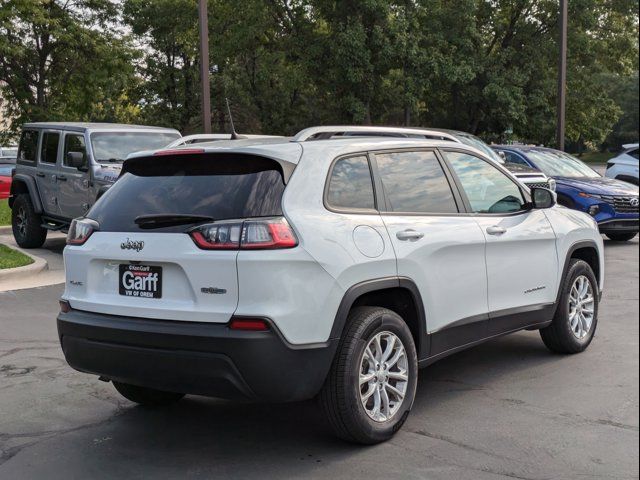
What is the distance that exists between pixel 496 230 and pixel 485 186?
0.36 m

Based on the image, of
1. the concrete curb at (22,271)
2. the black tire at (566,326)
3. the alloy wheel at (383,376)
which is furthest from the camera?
the concrete curb at (22,271)

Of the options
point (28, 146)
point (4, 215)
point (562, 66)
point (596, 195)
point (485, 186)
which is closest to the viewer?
point (485, 186)

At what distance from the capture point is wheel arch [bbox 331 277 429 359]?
4109 mm

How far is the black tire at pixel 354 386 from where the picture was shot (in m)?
4.11

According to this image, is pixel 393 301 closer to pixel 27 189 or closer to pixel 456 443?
pixel 456 443

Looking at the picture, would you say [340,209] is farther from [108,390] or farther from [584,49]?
[584,49]

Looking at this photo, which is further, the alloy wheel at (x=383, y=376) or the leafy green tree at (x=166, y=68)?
the leafy green tree at (x=166, y=68)

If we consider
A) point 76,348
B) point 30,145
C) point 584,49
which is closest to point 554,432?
point 76,348

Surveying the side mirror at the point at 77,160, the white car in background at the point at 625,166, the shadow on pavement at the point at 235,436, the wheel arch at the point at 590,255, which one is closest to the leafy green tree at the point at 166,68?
the white car in background at the point at 625,166

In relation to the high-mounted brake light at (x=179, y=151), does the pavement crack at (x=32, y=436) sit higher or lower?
lower

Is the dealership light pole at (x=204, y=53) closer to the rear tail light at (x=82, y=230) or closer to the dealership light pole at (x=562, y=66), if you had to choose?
the dealership light pole at (x=562, y=66)

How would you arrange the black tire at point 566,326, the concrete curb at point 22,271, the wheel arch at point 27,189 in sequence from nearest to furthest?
the black tire at point 566,326, the concrete curb at point 22,271, the wheel arch at point 27,189

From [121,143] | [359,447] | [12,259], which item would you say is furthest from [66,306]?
[121,143]

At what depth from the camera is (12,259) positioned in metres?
11.0
